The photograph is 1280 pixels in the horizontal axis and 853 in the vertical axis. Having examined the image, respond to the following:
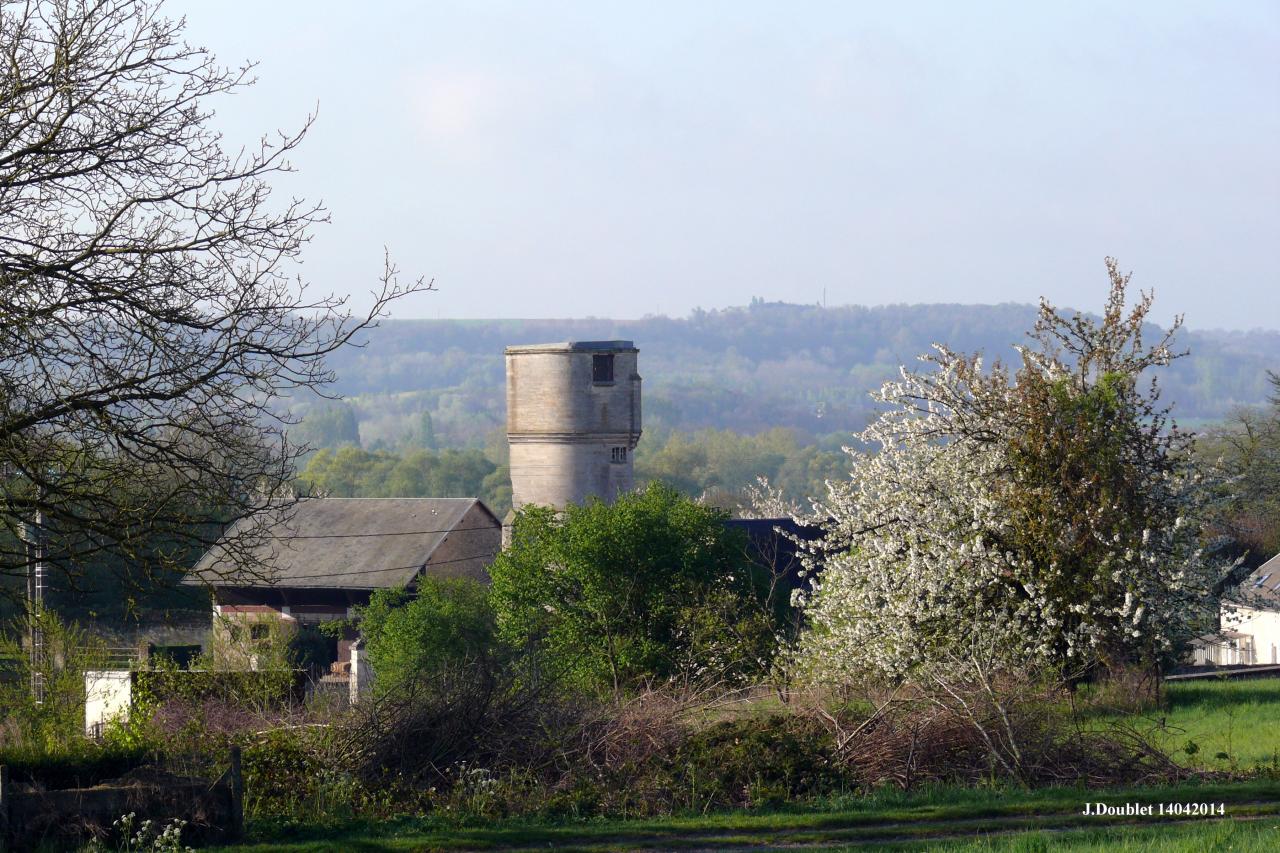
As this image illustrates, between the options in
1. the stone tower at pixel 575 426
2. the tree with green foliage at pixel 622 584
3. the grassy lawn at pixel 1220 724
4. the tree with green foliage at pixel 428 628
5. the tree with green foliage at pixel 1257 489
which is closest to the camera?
the grassy lawn at pixel 1220 724

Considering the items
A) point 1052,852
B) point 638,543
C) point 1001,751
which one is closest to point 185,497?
point 1052,852

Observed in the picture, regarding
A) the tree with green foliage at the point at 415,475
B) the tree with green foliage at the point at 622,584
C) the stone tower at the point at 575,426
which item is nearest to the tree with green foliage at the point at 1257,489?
the stone tower at the point at 575,426

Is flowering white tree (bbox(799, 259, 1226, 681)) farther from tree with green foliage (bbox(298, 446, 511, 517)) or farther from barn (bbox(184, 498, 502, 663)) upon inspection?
tree with green foliage (bbox(298, 446, 511, 517))

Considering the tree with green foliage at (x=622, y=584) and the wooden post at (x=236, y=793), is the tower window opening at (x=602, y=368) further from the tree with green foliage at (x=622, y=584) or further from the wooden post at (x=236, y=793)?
the wooden post at (x=236, y=793)

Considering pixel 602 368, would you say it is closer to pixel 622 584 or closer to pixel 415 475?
pixel 622 584

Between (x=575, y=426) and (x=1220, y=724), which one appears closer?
(x=1220, y=724)

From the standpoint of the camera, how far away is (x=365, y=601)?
56.1 m

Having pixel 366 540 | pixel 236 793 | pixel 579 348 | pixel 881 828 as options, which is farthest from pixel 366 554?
pixel 881 828

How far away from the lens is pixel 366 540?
5825cm

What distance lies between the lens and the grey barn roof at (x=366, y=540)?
182 feet

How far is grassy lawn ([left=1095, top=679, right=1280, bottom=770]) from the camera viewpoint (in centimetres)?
1562

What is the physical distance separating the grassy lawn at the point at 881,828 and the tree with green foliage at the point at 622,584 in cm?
1478

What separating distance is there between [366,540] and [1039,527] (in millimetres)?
41503

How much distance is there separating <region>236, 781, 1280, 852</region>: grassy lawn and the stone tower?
39444 mm
